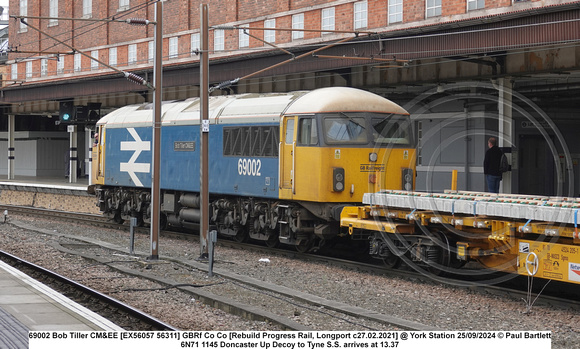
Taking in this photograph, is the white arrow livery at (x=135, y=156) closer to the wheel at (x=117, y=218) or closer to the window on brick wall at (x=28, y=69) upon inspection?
the wheel at (x=117, y=218)

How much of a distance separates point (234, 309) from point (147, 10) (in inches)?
1357

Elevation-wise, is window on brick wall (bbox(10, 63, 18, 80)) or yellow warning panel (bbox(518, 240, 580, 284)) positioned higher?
window on brick wall (bbox(10, 63, 18, 80))

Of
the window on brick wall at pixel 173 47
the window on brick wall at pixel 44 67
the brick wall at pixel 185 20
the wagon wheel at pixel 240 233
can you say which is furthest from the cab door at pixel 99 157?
the window on brick wall at pixel 44 67

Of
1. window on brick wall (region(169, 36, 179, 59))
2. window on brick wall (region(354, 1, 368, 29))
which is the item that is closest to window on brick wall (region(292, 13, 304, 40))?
window on brick wall (region(354, 1, 368, 29))

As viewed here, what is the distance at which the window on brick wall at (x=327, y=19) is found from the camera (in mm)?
32062

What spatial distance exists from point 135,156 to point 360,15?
11335mm

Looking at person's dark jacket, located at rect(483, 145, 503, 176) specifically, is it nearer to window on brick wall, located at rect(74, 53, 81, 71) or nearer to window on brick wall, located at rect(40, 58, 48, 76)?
window on brick wall, located at rect(74, 53, 81, 71)

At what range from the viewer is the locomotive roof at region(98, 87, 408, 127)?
673 inches

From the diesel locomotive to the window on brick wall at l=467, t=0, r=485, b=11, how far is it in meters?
9.21

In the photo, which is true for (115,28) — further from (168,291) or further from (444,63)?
(168,291)

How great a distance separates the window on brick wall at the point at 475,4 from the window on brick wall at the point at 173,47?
19.0 m

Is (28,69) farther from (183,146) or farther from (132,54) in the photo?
(183,146)

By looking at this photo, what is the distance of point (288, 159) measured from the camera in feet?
57.5

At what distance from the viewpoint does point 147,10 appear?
43.3 m
